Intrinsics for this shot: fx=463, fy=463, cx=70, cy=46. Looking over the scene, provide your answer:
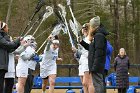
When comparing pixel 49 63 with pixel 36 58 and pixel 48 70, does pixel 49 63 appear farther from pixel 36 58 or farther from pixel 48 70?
pixel 36 58

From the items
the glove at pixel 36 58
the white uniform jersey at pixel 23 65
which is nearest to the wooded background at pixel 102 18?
the glove at pixel 36 58

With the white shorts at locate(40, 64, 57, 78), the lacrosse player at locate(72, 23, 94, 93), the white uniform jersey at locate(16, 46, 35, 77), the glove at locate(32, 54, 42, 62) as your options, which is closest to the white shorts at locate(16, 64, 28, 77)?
the white uniform jersey at locate(16, 46, 35, 77)

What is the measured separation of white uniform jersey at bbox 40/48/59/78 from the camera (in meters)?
13.6

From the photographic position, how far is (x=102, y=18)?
33938mm

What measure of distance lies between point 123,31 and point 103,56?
84.3 feet

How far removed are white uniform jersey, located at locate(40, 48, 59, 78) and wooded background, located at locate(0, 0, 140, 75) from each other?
55.3 ft

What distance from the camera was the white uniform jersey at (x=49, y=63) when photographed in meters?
13.6

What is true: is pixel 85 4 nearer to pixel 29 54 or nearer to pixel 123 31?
pixel 123 31

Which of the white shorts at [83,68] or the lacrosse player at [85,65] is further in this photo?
the white shorts at [83,68]

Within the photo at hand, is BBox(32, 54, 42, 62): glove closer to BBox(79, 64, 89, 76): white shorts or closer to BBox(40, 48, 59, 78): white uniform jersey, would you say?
BBox(40, 48, 59, 78): white uniform jersey

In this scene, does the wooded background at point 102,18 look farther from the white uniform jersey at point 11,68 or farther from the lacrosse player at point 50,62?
the white uniform jersey at point 11,68

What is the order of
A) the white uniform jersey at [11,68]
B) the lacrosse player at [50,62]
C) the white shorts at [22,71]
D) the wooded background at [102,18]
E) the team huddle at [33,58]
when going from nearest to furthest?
1. the team huddle at [33,58]
2. the white uniform jersey at [11,68]
3. the white shorts at [22,71]
4. the lacrosse player at [50,62]
5. the wooded background at [102,18]

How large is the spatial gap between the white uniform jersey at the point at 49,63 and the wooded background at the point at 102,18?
16.9 meters

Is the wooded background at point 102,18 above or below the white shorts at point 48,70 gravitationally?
above
